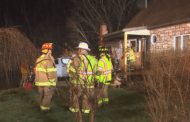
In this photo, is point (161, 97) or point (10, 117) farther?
point (10, 117)

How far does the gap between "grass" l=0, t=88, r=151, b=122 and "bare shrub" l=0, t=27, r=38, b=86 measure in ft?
4.37

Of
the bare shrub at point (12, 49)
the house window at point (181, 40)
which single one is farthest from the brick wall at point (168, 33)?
the bare shrub at point (12, 49)

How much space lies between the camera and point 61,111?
5520 mm

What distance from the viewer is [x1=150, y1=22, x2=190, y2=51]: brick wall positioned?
9.19 m

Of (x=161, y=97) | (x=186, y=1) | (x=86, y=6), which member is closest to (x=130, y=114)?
(x=161, y=97)

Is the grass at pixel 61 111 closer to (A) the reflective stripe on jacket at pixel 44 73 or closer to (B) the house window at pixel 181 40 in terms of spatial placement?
(A) the reflective stripe on jacket at pixel 44 73

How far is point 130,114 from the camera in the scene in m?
5.17

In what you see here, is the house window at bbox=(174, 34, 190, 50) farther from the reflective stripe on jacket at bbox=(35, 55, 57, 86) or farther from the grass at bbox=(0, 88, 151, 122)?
the reflective stripe on jacket at bbox=(35, 55, 57, 86)

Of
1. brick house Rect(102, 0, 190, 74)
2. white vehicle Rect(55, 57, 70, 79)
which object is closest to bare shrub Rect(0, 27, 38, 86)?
brick house Rect(102, 0, 190, 74)

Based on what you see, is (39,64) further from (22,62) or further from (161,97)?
(161,97)

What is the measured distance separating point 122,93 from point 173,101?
13.3 ft

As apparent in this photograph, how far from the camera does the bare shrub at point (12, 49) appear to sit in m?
5.96

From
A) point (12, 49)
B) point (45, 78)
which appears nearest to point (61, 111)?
point (45, 78)

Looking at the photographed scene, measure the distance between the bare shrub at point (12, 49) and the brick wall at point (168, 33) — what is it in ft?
21.3
